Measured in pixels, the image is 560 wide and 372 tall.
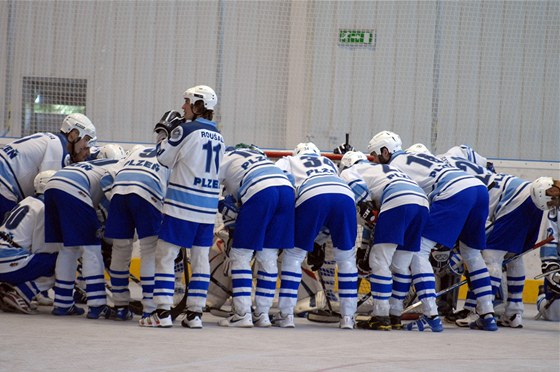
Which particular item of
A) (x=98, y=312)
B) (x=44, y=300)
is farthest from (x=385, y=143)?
(x=44, y=300)

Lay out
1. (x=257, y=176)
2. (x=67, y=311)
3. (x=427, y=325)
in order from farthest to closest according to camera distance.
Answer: (x=427, y=325) → (x=67, y=311) → (x=257, y=176)

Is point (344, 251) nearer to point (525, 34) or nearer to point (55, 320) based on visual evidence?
point (55, 320)

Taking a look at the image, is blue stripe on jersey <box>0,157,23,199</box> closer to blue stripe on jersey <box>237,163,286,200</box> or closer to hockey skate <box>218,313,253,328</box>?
blue stripe on jersey <box>237,163,286,200</box>

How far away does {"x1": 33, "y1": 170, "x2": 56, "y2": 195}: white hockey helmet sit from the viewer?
6938 mm

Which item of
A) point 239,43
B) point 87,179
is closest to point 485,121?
point 239,43

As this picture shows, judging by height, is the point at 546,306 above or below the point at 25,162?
below

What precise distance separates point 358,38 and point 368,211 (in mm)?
4742

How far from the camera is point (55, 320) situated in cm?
615

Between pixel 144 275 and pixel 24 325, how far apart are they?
2.87 ft

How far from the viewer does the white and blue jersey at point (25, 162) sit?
24.1 ft

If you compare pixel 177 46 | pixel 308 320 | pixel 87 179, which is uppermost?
pixel 177 46

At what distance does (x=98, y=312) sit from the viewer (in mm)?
6457

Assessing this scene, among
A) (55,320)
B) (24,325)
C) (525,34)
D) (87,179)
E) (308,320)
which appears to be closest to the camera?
(24,325)

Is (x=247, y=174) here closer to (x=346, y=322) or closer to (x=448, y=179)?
(x=346, y=322)
